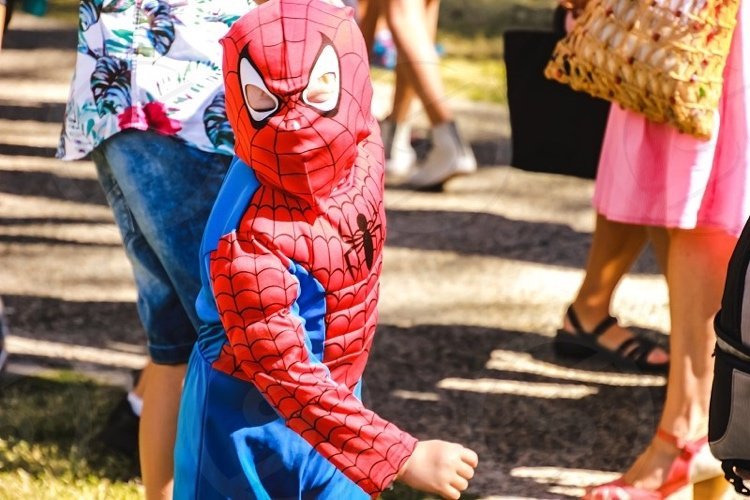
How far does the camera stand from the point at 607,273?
11.3 feet

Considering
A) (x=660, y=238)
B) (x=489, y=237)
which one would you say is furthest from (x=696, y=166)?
(x=489, y=237)

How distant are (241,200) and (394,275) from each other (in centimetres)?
247

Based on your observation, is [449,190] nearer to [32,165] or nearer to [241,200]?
[32,165]

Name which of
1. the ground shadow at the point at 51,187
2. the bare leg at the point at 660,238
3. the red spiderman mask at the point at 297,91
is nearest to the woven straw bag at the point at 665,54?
the bare leg at the point at 660,238

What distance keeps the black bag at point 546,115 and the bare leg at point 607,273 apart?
22 cm

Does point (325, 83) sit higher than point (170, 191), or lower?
higher

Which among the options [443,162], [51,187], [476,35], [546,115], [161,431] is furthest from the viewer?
[476,35]

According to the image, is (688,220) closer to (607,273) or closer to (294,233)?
(607,273)

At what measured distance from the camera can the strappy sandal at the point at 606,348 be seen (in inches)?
137

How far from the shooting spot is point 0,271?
13.6 ft

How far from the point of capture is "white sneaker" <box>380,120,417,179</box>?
440 cm

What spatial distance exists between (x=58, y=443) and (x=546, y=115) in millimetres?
1584

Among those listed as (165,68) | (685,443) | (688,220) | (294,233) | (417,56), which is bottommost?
(685,443)

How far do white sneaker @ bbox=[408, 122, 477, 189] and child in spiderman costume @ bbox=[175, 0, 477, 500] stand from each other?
6.47 ft
